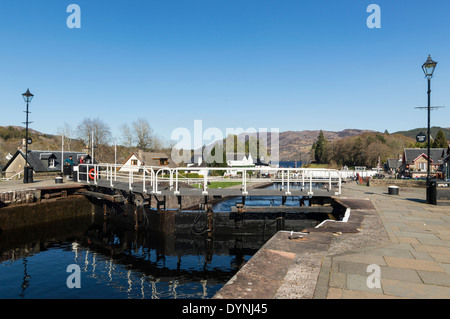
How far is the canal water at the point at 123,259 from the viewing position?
29.2 ft

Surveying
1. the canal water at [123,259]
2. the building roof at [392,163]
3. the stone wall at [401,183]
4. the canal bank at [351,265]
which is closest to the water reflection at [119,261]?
the canal water at [123,259]

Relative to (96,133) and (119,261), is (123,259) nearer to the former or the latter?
(119,261)

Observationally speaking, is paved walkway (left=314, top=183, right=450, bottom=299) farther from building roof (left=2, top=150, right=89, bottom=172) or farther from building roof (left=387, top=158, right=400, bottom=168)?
building roof (left=387, top=158, right=400, bottom=168)

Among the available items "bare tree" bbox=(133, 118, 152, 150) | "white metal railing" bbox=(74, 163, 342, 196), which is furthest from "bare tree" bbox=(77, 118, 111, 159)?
"white metal railing" bbox=(74, 163, 342, 196)

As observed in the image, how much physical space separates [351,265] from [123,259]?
966 cm

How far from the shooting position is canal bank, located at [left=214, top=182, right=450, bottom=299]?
445cm

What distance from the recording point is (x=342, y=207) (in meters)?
12.9

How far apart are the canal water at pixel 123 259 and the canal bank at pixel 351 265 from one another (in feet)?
12.4

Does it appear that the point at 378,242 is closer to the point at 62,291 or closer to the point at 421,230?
the point at 421,230

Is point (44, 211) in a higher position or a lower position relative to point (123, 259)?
higher

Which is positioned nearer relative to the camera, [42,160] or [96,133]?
[42,160]

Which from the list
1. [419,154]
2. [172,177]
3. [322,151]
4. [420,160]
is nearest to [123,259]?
[172,177]

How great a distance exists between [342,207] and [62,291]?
37.2 feet

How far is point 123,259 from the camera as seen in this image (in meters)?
12.1
